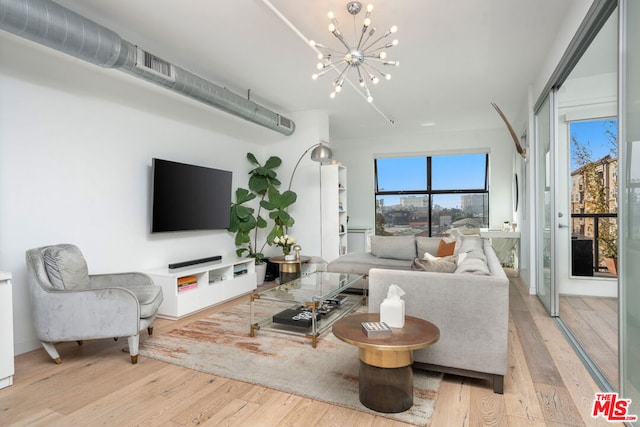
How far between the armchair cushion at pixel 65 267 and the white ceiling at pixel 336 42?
1873 millimetres

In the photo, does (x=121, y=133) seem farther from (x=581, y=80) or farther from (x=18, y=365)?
(x=581, y=80)

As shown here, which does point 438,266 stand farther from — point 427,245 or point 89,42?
point 89,42

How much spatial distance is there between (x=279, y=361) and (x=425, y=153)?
5998mm

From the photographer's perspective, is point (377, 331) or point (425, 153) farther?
point (425, 153)

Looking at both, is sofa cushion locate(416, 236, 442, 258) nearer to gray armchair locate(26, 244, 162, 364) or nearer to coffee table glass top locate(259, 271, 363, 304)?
coffee table glass top locate(259, 271, 363, 304)

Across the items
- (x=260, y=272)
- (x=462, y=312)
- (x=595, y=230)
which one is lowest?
(x=260, y=272)

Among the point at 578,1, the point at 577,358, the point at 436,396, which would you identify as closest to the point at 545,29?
the point at 578,1

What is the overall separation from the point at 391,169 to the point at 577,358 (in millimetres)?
5790

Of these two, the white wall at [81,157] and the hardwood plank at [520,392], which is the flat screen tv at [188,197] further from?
the hardwood plank at [520,392]

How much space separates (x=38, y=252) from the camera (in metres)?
2.72

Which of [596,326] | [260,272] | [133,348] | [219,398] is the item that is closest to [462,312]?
[219,398]

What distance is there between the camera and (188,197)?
14.7ft

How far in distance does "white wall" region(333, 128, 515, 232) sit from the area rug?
4967mm

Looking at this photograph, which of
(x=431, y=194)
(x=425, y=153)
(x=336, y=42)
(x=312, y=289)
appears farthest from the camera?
(x=431, y=194)
